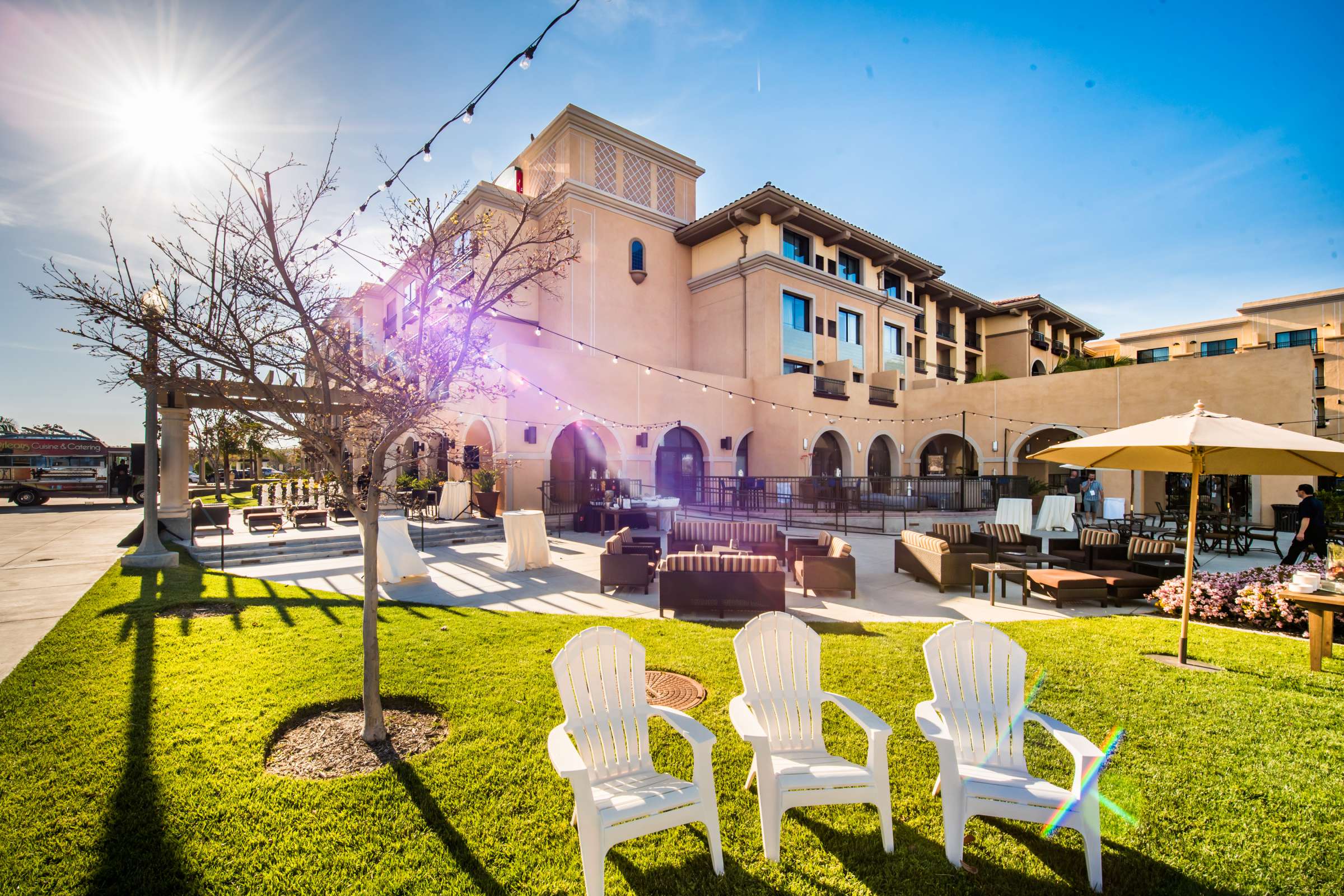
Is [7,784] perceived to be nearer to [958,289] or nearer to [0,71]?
[0,71]

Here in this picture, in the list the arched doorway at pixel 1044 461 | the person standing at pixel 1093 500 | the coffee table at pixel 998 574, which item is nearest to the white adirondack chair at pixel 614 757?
the coffee table at pixel 998 574

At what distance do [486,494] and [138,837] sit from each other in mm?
14683

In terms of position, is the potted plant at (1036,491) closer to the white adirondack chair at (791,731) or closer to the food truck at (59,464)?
the white adirondack chair at (791,731)

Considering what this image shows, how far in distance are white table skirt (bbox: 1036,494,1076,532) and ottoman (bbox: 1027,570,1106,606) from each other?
7.96 metres

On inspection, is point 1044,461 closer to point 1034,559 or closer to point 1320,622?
point 1034,559

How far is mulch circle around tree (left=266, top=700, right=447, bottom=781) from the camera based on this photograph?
352cm

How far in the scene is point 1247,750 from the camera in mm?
3721

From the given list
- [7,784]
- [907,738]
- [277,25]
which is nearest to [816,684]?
[907,738]

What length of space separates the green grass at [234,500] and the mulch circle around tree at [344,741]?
21332mm

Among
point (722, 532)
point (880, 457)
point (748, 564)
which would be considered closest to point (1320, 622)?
point (748, 564)

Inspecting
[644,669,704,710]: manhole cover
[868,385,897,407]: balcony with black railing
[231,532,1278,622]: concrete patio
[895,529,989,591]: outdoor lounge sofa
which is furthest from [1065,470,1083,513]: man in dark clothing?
[644,669,704,710]: manhole cover

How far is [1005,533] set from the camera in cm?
981

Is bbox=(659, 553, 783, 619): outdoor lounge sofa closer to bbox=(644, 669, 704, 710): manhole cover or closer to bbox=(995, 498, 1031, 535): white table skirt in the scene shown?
bbox=(644, 669, 704, 710): manhole cover

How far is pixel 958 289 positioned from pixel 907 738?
34925 millimetres
